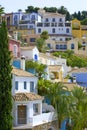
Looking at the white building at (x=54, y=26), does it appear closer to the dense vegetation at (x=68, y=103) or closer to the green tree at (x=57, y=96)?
the green tree at (x=57, y=96)

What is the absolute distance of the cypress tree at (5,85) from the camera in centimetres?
3862

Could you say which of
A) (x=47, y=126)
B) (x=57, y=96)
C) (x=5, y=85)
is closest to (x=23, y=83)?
(x=57, y=96)

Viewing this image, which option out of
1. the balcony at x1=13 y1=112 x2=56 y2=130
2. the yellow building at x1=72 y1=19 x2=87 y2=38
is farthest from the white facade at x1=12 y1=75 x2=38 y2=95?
the yellow building at x1=72 y1=19 x2=87 y2=38

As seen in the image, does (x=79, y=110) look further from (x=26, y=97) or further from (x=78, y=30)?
(x=78, y=30)

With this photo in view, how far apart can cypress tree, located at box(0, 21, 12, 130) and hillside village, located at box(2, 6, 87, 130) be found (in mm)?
3521

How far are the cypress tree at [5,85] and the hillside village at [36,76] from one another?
3.52m

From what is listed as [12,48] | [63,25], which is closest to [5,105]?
[12,48]

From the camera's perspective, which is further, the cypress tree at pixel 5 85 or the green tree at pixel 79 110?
the green tree at pixel 79 110

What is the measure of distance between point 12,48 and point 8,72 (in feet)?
60.9

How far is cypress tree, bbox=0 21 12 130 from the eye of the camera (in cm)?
3862

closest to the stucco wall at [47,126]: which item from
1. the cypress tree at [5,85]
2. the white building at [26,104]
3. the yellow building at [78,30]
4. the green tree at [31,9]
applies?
the white building at [26,104]

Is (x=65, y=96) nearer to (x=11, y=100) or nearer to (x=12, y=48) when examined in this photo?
(x=11, y=100)

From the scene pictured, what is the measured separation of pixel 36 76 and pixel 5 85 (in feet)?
32.0

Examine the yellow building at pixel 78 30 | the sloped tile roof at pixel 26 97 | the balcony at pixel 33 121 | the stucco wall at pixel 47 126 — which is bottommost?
the yellow building at pixel 78 30
